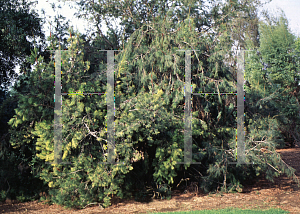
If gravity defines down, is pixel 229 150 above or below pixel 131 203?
above

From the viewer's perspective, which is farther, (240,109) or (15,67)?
(15,67)

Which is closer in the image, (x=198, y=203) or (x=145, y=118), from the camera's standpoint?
(x=145, y=118)

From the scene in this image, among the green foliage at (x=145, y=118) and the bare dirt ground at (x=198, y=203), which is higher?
the green foliage at (x=145, y=118)

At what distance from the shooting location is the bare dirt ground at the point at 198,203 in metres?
7.06

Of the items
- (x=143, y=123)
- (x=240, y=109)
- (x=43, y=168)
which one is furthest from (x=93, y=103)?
(x=240, y=109)

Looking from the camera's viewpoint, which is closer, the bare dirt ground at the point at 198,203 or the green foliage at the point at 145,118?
the green foliage at the point at 145,118

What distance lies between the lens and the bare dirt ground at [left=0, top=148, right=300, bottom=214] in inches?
278

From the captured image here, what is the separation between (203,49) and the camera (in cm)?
823

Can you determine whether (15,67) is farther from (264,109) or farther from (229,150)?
(264,109)

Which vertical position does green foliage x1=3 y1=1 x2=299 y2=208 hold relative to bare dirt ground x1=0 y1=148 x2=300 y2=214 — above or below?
above

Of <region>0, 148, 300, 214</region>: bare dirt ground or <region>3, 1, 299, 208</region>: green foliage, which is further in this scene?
<region>0, 148, 300, 214</region>: bare dirt ground

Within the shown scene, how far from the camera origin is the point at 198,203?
24.4 ft

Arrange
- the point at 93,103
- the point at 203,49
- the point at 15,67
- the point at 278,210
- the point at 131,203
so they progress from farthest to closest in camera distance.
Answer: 1. the point at 15,67
2. the point at 203,49
3. the point at 131,203
4. the point at 93,103
5. the point at 278,210

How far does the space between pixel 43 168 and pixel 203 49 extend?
5.17m
